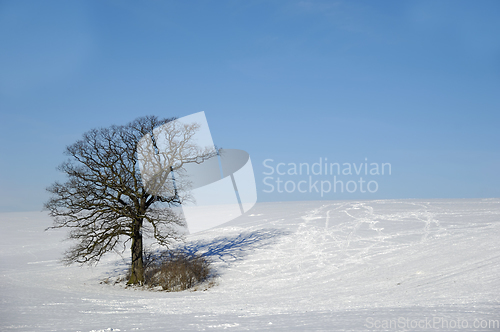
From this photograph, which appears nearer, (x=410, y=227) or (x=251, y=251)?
(x=251, y=251)

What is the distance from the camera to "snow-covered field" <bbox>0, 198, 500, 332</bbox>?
8.79 meters

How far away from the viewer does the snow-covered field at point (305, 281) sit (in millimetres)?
8789

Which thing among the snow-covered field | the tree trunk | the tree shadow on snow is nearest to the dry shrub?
the tree trunk

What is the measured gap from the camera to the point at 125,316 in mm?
9641

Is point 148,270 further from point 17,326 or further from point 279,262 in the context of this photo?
point 17,326

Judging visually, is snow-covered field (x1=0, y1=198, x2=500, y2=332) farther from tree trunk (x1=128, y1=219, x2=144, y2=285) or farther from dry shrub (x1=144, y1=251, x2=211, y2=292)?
dry shrub (x1=144, y1=251, x2=211, y2=292)

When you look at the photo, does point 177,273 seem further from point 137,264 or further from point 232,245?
point 232,245

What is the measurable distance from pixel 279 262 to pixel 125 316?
39.5ft

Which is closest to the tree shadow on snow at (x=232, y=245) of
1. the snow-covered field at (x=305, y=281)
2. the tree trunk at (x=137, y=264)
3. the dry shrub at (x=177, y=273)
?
the snow-covered field at (x=305, y=281)

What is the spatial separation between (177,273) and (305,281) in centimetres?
639

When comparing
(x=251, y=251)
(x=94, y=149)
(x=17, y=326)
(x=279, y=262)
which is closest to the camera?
(x=17, y=326)

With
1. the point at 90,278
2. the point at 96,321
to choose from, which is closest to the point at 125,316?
the point at 96,321

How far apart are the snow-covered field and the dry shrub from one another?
3.69 feet

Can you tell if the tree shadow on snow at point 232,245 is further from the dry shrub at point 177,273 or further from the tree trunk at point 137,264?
the tree trunk at point 137,264
